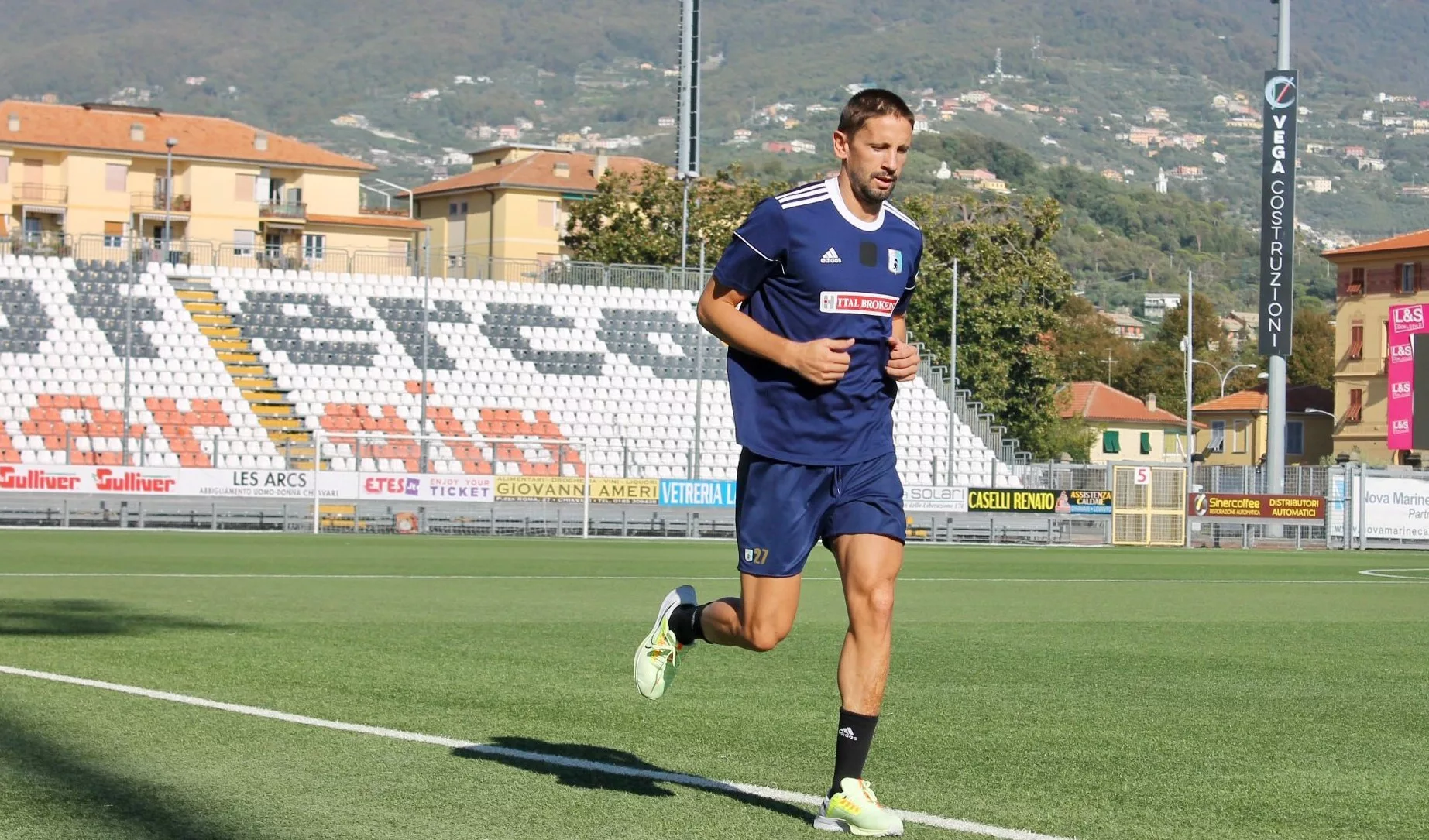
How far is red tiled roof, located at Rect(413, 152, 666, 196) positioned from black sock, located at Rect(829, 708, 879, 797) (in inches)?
3689

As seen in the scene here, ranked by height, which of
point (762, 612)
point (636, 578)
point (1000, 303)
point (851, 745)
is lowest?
point (636, 578)

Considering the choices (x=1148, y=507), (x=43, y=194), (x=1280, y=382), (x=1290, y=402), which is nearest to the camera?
(x=1148, y=507)

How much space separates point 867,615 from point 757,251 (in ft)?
4.15

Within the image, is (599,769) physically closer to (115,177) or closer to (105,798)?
(105,798)

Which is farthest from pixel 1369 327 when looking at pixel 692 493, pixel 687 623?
pixel 687 623

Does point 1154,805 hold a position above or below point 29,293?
below

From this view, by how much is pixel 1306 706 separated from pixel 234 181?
84435mm

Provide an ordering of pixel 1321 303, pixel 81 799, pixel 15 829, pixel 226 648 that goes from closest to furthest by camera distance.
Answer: pixel 15 829, pixel 81 799, pixel 226 648, pixel 1321 303

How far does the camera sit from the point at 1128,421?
106375 millimetres

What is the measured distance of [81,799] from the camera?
18.6 ft

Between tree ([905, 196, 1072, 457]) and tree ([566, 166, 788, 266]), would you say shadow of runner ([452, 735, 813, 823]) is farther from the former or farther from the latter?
tree ([566, 166, 788, 266])

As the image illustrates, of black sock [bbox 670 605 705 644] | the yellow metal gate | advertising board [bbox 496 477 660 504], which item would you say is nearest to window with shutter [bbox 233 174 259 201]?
advertising board [bbox 496 477 660 504]

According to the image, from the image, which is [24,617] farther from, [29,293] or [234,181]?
[234,181]

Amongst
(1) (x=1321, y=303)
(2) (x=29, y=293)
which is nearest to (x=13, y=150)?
(2) (x=29, y=293)
